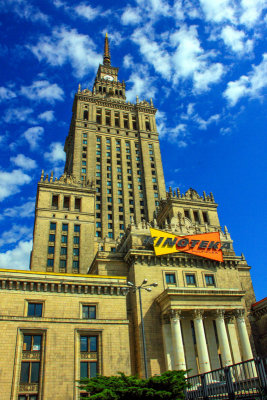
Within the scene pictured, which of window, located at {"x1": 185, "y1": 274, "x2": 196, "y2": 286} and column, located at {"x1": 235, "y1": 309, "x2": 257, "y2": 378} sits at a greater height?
window, located at {"x1": 185, "y1": 274, "x2": 196, "y2": 286}

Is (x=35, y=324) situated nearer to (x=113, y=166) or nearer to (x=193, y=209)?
(x=193, y=209)

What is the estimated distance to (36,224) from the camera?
6244cm

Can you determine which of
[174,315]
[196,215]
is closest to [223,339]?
[174,315]

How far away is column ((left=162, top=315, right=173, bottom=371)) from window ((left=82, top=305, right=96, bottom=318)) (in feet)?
31.3

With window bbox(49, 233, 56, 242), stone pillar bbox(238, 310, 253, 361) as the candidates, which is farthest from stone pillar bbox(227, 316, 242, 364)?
window bbox(49, 233, 56, 242)

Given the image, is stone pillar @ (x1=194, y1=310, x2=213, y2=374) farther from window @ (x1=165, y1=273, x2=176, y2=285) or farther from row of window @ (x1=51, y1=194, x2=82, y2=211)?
row of window @ (x1=51, y1=194, x2=82, y2=211)

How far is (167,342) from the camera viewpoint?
41875 millimetres

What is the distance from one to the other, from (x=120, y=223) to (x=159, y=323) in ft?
146

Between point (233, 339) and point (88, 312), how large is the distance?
19.2 meters

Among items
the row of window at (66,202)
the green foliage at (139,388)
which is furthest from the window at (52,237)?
the green foliage at (139,388)

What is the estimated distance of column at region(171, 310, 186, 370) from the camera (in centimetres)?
3862

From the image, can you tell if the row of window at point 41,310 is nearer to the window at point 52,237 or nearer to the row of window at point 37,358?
the row of window at point 37,358

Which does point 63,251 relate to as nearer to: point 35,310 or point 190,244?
point 190,244

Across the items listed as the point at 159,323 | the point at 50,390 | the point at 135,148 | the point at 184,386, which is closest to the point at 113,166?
the point at 135,148
